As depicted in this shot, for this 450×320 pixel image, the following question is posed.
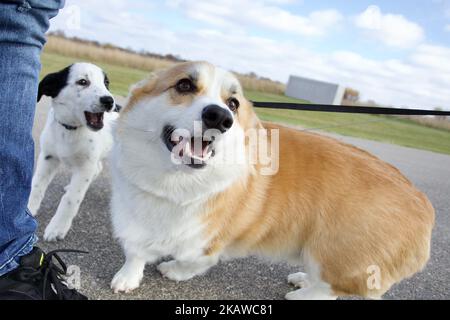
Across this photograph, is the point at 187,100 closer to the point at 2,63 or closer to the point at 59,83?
the point at 2,63

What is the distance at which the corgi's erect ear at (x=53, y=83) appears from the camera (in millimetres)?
2773

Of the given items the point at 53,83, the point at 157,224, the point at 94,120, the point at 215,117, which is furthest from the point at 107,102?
the point at 215,117

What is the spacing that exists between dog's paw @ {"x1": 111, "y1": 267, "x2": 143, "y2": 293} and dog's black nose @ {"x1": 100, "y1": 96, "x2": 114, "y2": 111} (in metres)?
1.30

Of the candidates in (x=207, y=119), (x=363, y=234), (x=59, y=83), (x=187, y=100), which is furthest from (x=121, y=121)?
(x=363, y=234)

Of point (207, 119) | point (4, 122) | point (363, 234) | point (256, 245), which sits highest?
point (207, 119)

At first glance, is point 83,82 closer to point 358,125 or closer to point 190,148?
point 190,148

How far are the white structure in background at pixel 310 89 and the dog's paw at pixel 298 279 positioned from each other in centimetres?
2732

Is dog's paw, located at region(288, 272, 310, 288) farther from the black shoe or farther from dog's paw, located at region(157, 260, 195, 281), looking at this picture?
the black shoe

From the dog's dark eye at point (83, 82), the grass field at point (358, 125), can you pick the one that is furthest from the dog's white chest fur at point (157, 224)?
the grass field at point (358, 125)

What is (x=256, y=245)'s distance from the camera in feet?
7.17

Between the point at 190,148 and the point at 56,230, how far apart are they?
1.17 meters

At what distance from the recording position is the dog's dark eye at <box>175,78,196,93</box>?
1.91 metres

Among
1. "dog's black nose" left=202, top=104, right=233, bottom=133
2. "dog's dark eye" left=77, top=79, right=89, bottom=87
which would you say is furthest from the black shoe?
"dog's dark eye" left=77, top=79, right=89, bottom=87
